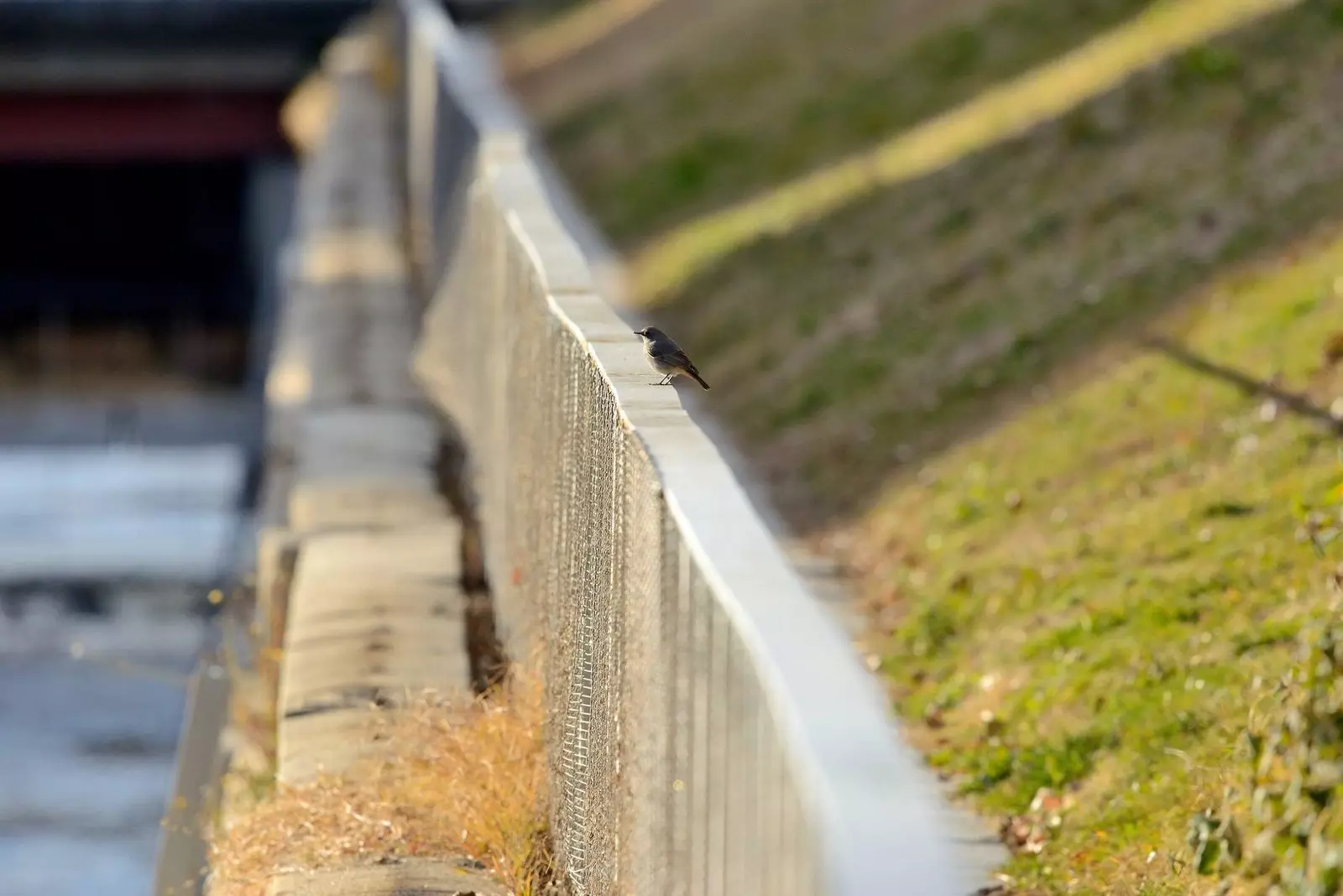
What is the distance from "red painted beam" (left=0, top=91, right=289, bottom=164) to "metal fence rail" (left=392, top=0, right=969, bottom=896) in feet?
90.6

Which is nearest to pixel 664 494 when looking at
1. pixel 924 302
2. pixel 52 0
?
pixel 924 302

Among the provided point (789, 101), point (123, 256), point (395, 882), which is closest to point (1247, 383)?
point (395, 882)

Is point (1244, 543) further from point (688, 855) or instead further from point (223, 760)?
point (688, 855)

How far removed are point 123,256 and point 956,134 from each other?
3591cm

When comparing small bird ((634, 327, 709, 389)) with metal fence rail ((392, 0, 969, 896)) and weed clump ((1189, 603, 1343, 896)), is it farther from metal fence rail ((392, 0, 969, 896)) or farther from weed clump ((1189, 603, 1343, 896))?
weed clump ((1189, 603, 1343, 896))

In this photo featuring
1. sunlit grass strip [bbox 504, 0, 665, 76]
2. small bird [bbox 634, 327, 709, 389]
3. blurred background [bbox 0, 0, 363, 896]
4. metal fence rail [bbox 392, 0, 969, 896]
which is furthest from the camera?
A: sunlit grass strip [bbox 504, 0, 665, 76]

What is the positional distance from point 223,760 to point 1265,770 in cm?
528

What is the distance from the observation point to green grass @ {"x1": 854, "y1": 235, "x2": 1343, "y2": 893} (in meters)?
7.08

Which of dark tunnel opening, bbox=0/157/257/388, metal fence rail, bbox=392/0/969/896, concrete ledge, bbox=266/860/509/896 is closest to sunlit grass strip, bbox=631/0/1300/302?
metal fence rail, bbox=392/0/969/896

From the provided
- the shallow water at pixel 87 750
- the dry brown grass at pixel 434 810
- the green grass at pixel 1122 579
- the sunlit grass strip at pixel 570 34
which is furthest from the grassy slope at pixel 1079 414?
the sunlit grass strip at pixel 570 34

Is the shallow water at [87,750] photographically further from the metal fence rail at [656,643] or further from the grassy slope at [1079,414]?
the grassy slope at [1079,414]

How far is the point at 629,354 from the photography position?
562 cm

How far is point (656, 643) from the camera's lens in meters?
4.51

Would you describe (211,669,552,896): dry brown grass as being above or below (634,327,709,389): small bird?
below
